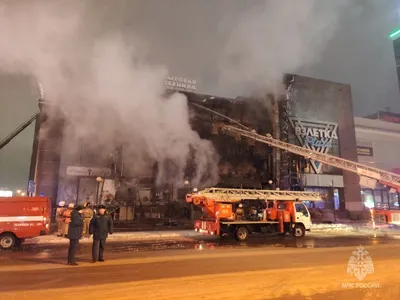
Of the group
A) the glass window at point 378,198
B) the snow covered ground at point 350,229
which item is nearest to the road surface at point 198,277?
the snow covered ground at point 350,229

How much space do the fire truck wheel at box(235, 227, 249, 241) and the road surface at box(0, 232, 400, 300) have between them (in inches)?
192

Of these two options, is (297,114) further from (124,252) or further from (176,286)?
(176,286)

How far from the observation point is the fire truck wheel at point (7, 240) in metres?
10.9

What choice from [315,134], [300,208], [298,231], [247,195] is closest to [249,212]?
[247,195]

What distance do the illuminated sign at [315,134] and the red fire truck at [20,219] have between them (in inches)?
991

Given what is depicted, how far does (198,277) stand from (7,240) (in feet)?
28.3

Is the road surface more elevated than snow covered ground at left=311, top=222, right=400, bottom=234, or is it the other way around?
snow covered ground at left=311, top=222, right=400, bottom=234

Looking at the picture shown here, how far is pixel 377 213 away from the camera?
2112cm

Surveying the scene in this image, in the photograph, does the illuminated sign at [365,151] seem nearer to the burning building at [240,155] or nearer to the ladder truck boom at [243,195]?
the burning building at [240,155]

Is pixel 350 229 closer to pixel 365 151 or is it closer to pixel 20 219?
pixel 20 219

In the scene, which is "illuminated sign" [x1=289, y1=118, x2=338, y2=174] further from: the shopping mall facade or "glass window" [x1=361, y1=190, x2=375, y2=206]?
"glass window" [x1=361, y1=190, x2=375, y2=206]

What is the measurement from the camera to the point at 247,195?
15.1m

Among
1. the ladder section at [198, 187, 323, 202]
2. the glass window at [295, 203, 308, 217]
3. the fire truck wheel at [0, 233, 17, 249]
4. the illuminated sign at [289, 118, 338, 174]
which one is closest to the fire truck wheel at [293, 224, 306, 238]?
the glass window at [295, 203, 308, 217]

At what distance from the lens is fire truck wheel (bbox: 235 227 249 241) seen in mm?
13977
